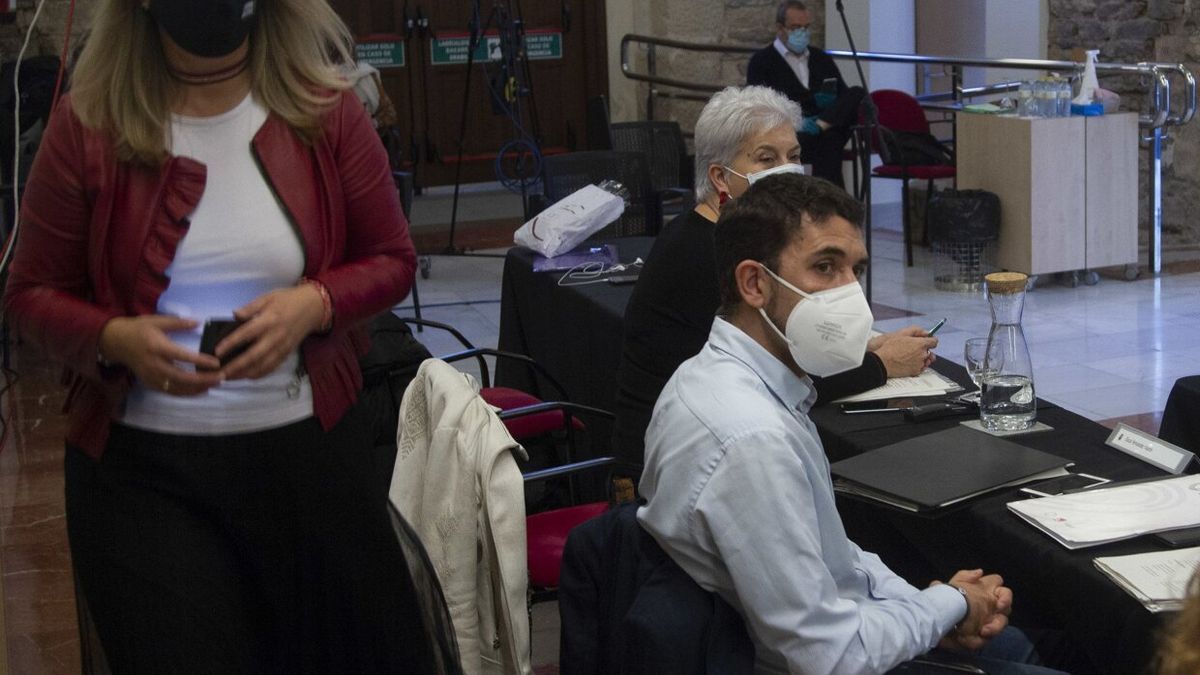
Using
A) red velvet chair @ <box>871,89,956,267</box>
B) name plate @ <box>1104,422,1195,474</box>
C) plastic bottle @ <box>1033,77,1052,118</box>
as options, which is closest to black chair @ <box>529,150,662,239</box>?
Answer: plastic bottle @ <box>1033,77,1052,118</box>

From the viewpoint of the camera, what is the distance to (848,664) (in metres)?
1.67

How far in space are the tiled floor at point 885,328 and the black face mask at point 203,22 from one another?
0.95 metres

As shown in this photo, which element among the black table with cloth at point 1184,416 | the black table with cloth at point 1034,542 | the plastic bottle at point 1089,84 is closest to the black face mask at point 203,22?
the black table with cloth at point 1034,542

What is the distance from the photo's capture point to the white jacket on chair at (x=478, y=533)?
7.38ft

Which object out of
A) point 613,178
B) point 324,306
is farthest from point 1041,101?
point 324,306

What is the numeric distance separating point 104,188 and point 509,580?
93cm

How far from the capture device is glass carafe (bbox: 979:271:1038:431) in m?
2.32

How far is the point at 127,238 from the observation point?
1602 millimetres

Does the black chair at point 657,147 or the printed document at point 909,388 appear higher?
the black chair at point 657,147

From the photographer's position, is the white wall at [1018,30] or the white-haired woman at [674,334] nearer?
the white-haired woman at [674,334]

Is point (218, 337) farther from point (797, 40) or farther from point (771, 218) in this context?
point (797, 40)

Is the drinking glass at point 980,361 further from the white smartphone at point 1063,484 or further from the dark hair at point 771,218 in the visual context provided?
the dark hair at point 771,218

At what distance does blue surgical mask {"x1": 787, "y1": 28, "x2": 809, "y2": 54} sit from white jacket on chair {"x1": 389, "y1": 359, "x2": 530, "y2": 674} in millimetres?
5924

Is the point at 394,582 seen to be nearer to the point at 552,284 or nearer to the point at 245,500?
the point at 245,500
